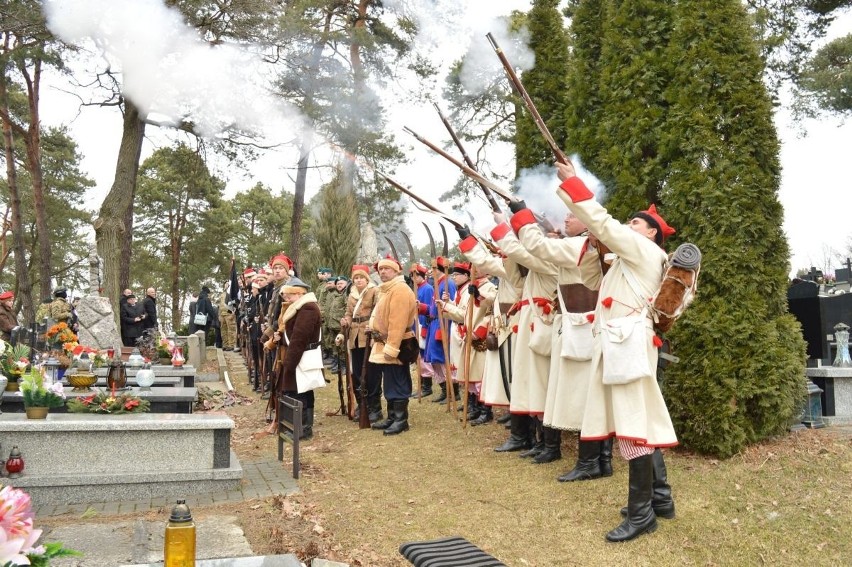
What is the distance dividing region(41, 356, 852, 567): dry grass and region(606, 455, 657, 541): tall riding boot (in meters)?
0.08

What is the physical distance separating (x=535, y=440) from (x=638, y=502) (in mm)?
2749

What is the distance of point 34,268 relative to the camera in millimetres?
37812

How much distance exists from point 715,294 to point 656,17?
2752 mm

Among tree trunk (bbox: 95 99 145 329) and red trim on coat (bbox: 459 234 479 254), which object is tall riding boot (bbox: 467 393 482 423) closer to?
red trim on coat (bbox: 459 234 479 254)

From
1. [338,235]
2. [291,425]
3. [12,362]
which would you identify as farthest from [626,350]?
[338,235]

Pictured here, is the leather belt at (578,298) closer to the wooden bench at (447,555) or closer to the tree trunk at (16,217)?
the wooden bench at (447,555)

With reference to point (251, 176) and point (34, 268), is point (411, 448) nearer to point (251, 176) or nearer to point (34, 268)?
point (251, 176)

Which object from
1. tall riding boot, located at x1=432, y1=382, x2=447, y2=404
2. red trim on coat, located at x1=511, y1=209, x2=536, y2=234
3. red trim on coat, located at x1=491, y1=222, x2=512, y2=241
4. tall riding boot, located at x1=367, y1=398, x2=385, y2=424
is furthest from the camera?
tall riding boot, located at x1=432, y1=382, x2=447, y2=404

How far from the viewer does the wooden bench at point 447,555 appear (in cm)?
343

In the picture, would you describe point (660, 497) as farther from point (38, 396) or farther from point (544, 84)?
point (544, 84)

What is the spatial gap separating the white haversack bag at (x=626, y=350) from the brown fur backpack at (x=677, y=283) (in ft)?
0.40

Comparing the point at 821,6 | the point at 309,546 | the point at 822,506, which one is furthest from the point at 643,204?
the point at 821,6

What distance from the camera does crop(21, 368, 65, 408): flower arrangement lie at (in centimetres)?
606

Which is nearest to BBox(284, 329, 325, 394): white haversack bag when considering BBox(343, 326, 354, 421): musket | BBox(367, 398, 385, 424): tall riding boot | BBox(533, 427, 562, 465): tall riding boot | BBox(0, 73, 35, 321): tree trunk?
BBox(367, 398, 385, 424): tall riding boot
